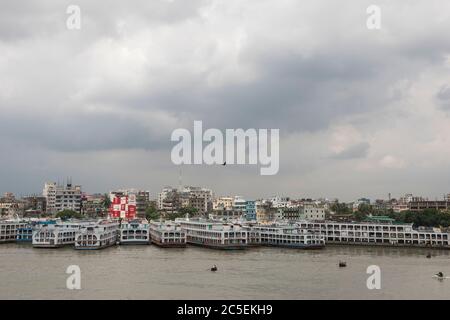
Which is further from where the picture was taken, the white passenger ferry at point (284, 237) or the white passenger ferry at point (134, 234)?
the white passenger ferry at point (134, 234)

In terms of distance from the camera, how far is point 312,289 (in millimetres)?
18859

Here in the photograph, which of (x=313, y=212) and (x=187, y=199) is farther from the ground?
(x=187, y=199)

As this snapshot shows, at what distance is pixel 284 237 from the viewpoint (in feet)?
123

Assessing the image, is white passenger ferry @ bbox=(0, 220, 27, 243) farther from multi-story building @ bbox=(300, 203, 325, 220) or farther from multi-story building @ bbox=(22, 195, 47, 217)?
multi-story building @ bbox=(22, 195, 47, 217)

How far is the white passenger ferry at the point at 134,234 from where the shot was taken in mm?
37094

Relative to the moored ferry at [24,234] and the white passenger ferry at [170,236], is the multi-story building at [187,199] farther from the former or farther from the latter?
the white passenger ferry at [170,236]

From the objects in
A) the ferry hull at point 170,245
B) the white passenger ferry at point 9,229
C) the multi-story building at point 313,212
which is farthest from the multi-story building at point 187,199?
A: the ferry hull at point 170,245

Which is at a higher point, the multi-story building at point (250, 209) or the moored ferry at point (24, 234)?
the multi-story building at point (250, 209)

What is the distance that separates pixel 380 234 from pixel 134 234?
21.4 metres

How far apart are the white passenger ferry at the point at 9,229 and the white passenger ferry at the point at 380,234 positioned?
84.4ft

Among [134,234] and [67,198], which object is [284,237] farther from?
[67,198]

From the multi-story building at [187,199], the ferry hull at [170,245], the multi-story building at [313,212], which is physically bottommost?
the ferry hull at [170,245]

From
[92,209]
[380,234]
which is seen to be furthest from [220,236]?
[92,209]

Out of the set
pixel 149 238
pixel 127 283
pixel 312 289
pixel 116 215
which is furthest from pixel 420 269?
pixel 116 215
